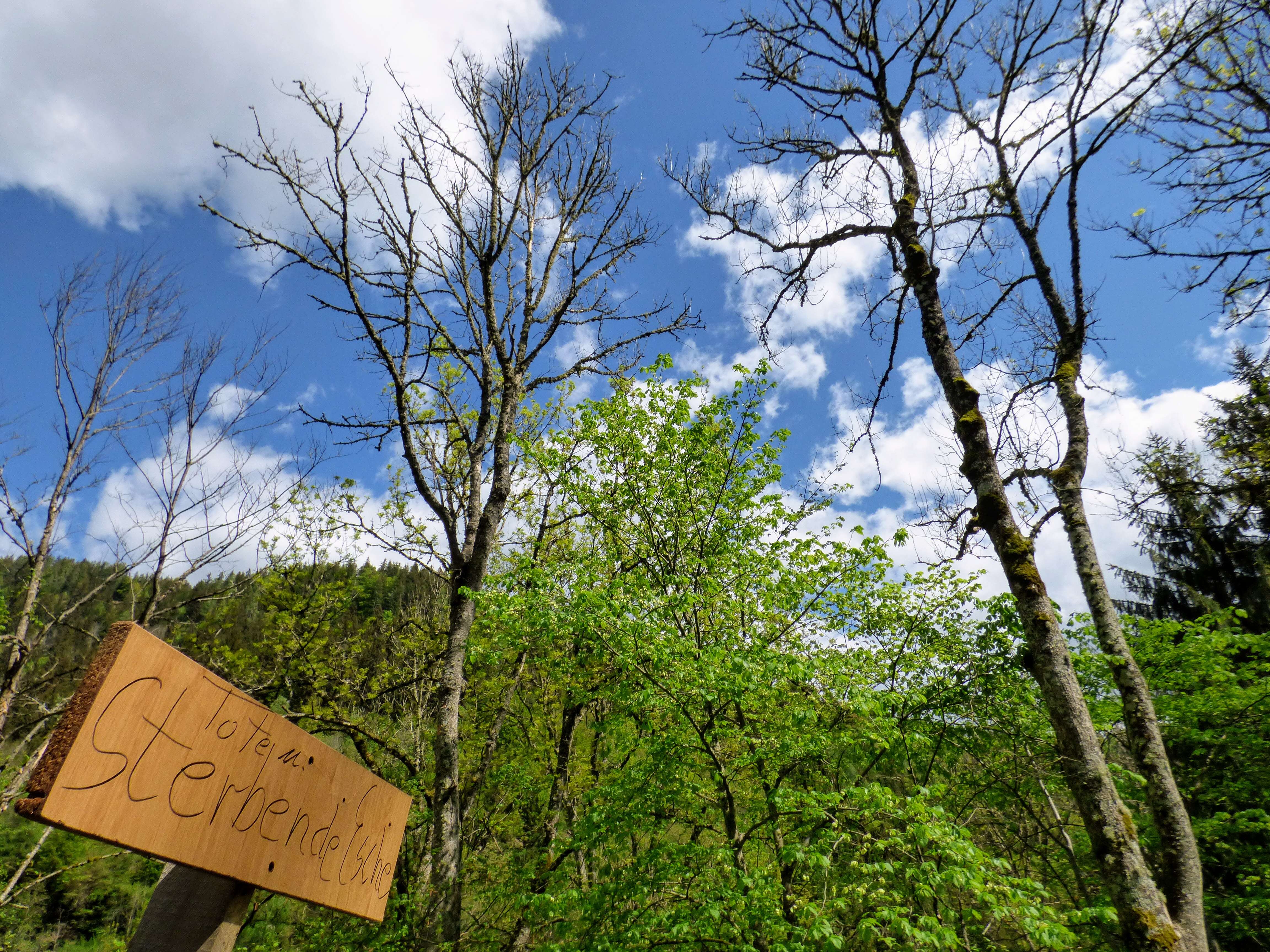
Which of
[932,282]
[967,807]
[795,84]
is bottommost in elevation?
[967,807]

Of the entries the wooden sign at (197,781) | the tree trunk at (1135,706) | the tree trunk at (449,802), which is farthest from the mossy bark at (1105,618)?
the tree trunk at (449,802)

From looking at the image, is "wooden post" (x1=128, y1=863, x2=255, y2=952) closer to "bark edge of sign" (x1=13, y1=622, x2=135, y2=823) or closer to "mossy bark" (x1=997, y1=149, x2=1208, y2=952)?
"bark edge of sign" (x1=13, y1=622, x2=135, y2=823)

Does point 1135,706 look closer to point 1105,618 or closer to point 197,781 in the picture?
point 1105,618

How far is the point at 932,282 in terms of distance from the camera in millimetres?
4367

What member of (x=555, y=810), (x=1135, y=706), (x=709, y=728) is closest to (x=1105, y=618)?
(x=1135, y=706)

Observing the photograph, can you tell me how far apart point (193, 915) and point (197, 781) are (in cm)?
40

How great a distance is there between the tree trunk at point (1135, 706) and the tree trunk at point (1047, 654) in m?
0.28

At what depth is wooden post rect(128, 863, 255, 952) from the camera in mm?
1357

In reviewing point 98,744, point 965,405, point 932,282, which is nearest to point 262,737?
point 98,744

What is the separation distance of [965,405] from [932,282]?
1.05m

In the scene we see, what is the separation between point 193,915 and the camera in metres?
1.38

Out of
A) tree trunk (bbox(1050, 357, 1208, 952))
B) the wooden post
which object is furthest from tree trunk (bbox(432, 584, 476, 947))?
tree trunk (bbox(1050, 357, 1208, 952))

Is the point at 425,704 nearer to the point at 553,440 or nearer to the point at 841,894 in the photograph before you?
the point at 553,440

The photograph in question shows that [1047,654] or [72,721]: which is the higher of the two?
[1047,654]
